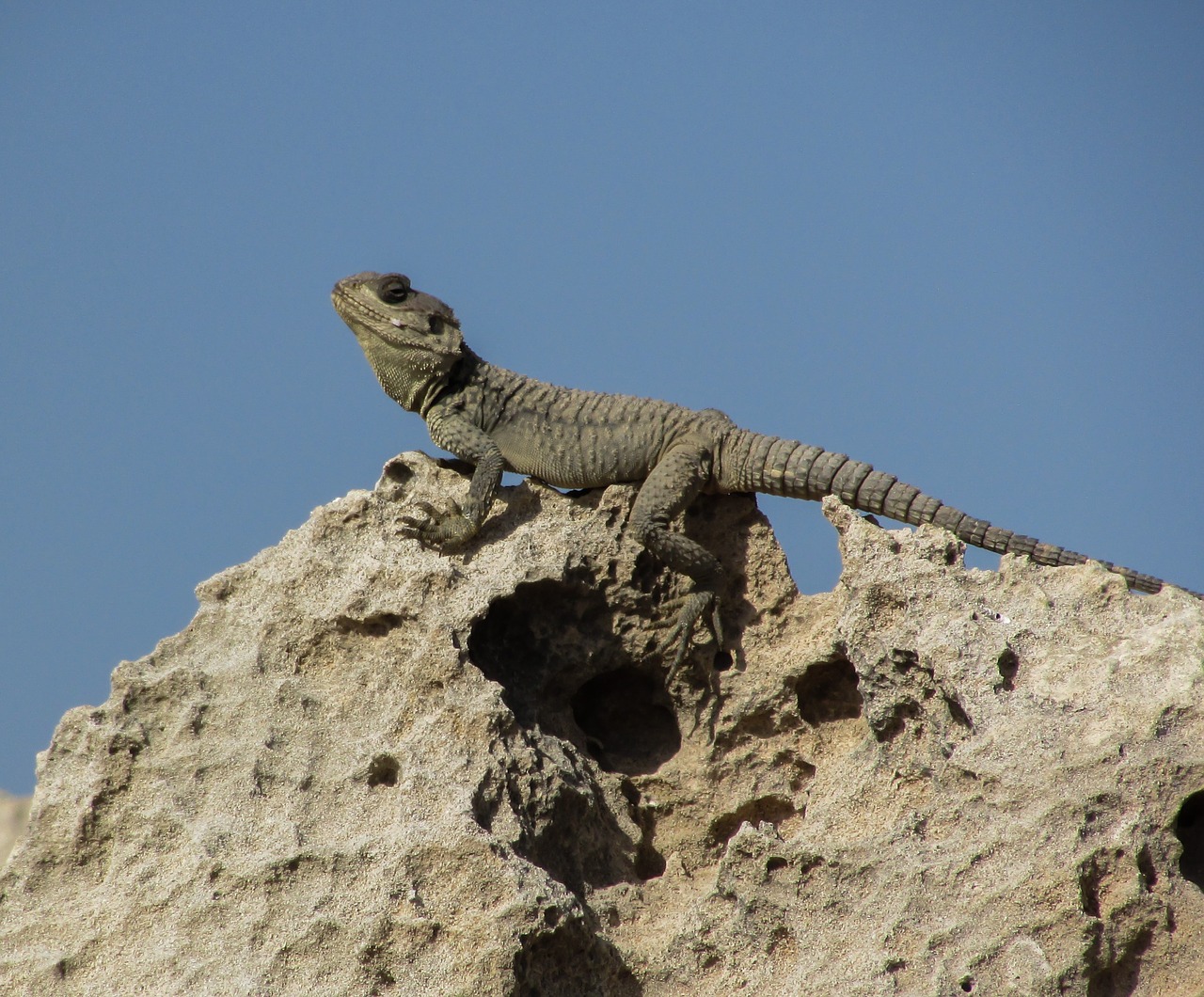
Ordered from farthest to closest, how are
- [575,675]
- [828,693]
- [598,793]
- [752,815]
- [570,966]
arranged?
[575,675] < [828,693] < [752,815] < [598,793] < [570,966]

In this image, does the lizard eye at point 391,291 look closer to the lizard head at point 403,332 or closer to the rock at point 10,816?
the lizard head at point 403,332

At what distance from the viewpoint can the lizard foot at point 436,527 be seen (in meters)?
7.23

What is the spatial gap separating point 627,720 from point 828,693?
128 cm

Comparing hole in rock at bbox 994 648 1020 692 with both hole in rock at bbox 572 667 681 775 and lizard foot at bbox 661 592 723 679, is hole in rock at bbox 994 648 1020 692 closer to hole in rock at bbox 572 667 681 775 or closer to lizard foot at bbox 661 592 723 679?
lizard foot at bbox 661 592 723 679

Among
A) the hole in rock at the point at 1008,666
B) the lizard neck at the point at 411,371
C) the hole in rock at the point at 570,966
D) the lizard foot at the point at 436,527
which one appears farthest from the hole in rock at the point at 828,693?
the lizard neck at the point at 411,371

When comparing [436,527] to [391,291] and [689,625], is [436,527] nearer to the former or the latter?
[689,625]

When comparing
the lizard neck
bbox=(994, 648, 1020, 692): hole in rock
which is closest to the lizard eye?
the lizard neck

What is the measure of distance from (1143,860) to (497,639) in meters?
3.46

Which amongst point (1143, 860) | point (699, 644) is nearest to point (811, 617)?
point (699, 644)

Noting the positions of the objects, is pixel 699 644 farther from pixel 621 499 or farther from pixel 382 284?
pixel 382 284

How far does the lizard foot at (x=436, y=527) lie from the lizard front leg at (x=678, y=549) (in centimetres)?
100

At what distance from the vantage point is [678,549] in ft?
24.6

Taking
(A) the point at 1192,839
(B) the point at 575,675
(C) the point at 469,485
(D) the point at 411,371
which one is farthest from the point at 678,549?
(A) the point at 1192,839

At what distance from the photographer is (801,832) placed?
6.31m
